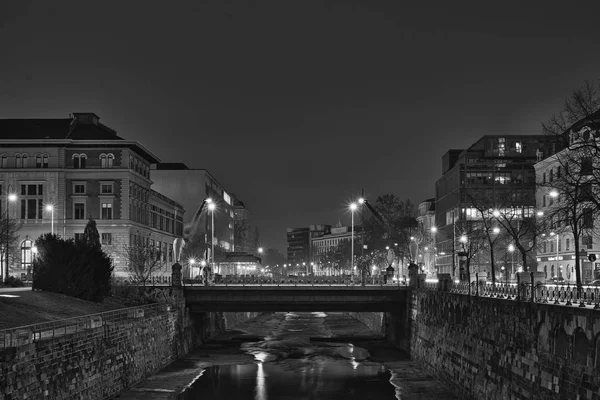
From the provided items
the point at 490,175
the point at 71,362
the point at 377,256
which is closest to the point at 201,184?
the point at 377,256

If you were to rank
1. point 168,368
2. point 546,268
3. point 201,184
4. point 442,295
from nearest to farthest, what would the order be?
point 442,295, point 168,368, point 546,268, point 201,184

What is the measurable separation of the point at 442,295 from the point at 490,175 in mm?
113306

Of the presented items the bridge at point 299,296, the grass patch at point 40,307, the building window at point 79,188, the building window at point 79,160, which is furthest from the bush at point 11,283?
the building window at point 79,160

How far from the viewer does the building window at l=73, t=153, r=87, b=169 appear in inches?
4331

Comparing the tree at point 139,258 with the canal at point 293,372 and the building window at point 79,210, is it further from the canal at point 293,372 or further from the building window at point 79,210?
the canal at point 293,372

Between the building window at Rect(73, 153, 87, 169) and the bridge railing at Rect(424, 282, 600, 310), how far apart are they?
69.1 metres

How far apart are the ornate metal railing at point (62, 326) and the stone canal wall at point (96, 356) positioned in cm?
9

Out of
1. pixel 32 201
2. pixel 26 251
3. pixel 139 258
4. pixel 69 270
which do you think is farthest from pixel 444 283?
pixel 32 201

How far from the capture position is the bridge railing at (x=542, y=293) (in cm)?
3209

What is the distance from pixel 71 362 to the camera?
127ft

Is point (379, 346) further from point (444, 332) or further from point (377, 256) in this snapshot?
point (377, 256)

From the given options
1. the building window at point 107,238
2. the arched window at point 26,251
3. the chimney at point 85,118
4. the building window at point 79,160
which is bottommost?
the arched window at point 26,251

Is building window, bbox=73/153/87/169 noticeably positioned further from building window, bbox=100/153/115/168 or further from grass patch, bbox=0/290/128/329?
grass patch, bbox=0/290/128/329


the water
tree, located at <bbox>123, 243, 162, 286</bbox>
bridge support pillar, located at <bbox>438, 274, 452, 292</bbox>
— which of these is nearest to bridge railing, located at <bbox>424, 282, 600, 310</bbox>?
bridge support pillar, located at <bbox>438, 274, 452, 292</bbox>
